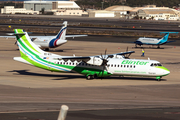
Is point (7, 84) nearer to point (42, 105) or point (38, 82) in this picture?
point (38, 82)

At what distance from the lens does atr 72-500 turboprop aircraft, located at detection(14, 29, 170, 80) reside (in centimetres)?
3972

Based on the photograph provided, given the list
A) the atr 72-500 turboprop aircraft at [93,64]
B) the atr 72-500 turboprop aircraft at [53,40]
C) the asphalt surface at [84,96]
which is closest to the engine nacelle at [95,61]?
the atr 72-500 turboprop aircraft at [93,64]

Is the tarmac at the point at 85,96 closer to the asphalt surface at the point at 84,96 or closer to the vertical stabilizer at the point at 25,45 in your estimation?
the asphalt surface at the point at 84,96

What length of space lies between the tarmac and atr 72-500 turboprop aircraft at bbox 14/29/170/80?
125cm

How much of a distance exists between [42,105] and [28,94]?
19.1 feet

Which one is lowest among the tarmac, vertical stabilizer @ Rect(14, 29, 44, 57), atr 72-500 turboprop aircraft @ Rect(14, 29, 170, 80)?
the tarmac

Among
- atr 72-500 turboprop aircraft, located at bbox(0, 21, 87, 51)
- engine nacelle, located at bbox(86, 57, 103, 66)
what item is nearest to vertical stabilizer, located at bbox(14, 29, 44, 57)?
engine nacelle, located at bbox(86, 57, 103, 66)

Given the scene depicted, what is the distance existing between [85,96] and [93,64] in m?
9.47

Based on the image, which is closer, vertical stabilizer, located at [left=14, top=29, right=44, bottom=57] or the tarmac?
the tarmac

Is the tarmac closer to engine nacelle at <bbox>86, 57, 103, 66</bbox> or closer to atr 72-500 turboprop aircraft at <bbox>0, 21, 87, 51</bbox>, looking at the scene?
engine nacelle at <bbox>86, 57, 103, 66</bbox>

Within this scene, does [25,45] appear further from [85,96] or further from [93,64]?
[85,96]

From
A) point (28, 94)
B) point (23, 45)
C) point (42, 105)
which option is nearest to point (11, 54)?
point (23, 45)

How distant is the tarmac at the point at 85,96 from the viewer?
74.4 feet

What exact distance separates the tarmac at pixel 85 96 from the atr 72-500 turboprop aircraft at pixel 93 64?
1.25 m
